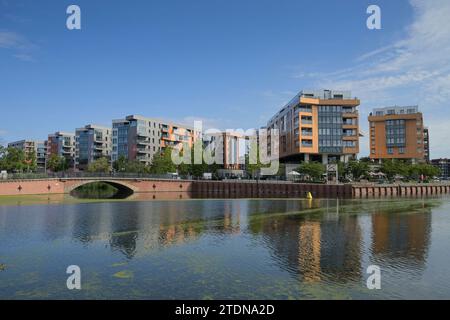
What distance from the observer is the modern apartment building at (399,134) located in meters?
159

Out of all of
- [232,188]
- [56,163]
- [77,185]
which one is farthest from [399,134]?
[56,163]

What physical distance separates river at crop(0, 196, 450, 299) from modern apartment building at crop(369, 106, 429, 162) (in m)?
130

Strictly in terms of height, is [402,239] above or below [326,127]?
below

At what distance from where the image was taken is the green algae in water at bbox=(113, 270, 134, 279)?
1943 cm

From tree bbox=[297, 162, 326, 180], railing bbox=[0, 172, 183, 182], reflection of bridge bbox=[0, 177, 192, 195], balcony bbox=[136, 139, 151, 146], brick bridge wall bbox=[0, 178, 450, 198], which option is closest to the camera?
reflection of bridge bbox=[0, 177, 192, 195]

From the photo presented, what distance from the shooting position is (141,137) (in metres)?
159

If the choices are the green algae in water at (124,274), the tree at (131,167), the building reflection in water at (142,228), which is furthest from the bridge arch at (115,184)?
the green algae in water at (124,274)

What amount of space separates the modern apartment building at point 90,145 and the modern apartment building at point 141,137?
64.9ft

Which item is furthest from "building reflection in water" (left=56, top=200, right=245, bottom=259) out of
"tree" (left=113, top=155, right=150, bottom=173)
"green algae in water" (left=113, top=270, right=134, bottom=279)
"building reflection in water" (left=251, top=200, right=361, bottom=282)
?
"tree" (left=113, top=155, right=150, bottom=173)

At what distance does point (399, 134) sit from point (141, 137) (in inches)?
4341

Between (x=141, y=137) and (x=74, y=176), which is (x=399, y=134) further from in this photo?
(x=74, y=176)

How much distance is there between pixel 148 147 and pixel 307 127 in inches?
2767

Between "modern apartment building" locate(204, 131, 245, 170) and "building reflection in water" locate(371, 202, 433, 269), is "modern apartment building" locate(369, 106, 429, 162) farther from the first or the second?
"building reflection in water" locate(371, 202, 433, 269)

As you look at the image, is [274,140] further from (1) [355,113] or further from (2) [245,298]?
(2) [245,298]
